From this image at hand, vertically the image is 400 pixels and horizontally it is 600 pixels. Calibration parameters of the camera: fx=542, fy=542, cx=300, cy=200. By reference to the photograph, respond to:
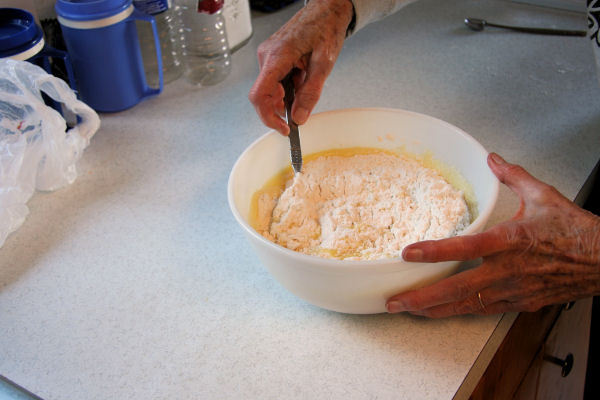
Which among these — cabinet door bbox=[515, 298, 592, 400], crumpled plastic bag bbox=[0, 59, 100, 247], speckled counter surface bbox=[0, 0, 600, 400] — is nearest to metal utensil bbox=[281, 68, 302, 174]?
speckled counter surface bbox=[0, 0, 600, 400]

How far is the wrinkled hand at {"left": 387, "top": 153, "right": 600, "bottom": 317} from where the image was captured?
646mm

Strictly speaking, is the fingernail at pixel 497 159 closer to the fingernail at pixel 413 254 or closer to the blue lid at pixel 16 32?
the fingernail at pixel 413 254

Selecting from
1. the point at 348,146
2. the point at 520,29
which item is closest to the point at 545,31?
the point at 520,29

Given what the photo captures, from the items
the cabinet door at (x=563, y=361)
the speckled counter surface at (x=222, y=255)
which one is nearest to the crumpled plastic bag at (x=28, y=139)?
the speckled counter surface at (x=222, y=255)

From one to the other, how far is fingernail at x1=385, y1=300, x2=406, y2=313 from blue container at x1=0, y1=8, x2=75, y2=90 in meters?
0.75

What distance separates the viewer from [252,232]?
26.2 inches

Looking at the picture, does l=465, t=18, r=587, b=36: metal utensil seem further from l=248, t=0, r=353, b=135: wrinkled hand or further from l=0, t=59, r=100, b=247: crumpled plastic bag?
l=0, t=59, r=100, b=247: crumpled plastic bag

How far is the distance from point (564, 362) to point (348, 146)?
58cm

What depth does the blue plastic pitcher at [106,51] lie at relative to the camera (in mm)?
1017

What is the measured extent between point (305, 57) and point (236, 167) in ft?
0.81

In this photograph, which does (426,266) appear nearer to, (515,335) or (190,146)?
(515,335)

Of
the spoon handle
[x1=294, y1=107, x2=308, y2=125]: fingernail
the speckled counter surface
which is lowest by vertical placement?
the speckled counter surface

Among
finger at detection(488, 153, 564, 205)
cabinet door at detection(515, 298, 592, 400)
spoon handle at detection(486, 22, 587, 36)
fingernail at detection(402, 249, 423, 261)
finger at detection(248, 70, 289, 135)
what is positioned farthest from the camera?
spoon handle at detection(486, 22, 587, 36)

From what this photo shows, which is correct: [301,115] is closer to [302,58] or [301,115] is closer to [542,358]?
[302,58]
